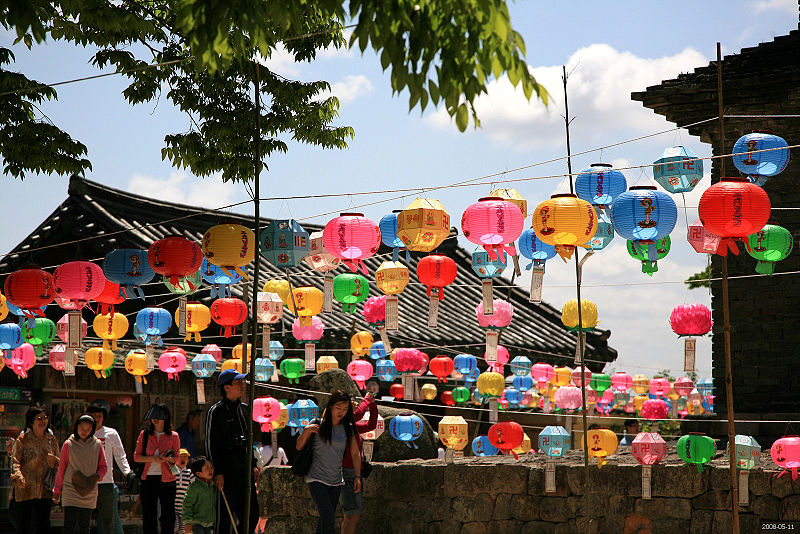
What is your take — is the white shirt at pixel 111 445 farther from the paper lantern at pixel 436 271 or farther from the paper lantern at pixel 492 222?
the paper lantern at pixel 492 222

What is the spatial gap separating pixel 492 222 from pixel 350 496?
3105 millimetres

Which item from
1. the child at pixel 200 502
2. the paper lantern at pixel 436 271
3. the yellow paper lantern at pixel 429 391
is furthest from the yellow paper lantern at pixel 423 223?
the yellow paper lantern at pixel 429 391

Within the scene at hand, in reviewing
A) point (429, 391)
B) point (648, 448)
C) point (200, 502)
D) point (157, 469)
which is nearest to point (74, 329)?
point (157, 469)

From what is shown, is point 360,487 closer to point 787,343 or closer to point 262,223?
point 787,343

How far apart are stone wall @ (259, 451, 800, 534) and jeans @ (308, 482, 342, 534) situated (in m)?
2.16

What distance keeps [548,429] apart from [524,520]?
1.34 metres

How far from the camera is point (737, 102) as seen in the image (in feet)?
43.8

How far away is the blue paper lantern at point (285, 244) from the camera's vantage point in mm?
9656

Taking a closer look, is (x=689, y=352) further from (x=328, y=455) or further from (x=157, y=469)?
(x=157, y=469)

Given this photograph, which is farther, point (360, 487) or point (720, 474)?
point (720, 474)

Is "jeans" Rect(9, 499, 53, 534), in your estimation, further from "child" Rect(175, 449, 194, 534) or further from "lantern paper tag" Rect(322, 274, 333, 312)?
"lantern paper tag" Rect(322, 274, 333, 312)

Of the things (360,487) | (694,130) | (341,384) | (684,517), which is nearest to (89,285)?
(360,487)

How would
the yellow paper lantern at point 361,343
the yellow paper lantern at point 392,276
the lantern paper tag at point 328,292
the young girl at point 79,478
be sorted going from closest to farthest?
the young girl at point 79,478, the lantern paper tag at point 328,292, the yellow paper lantern at point 392,276, the yellow paper lantern at point 361,343

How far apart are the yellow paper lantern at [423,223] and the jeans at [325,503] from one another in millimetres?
2543
